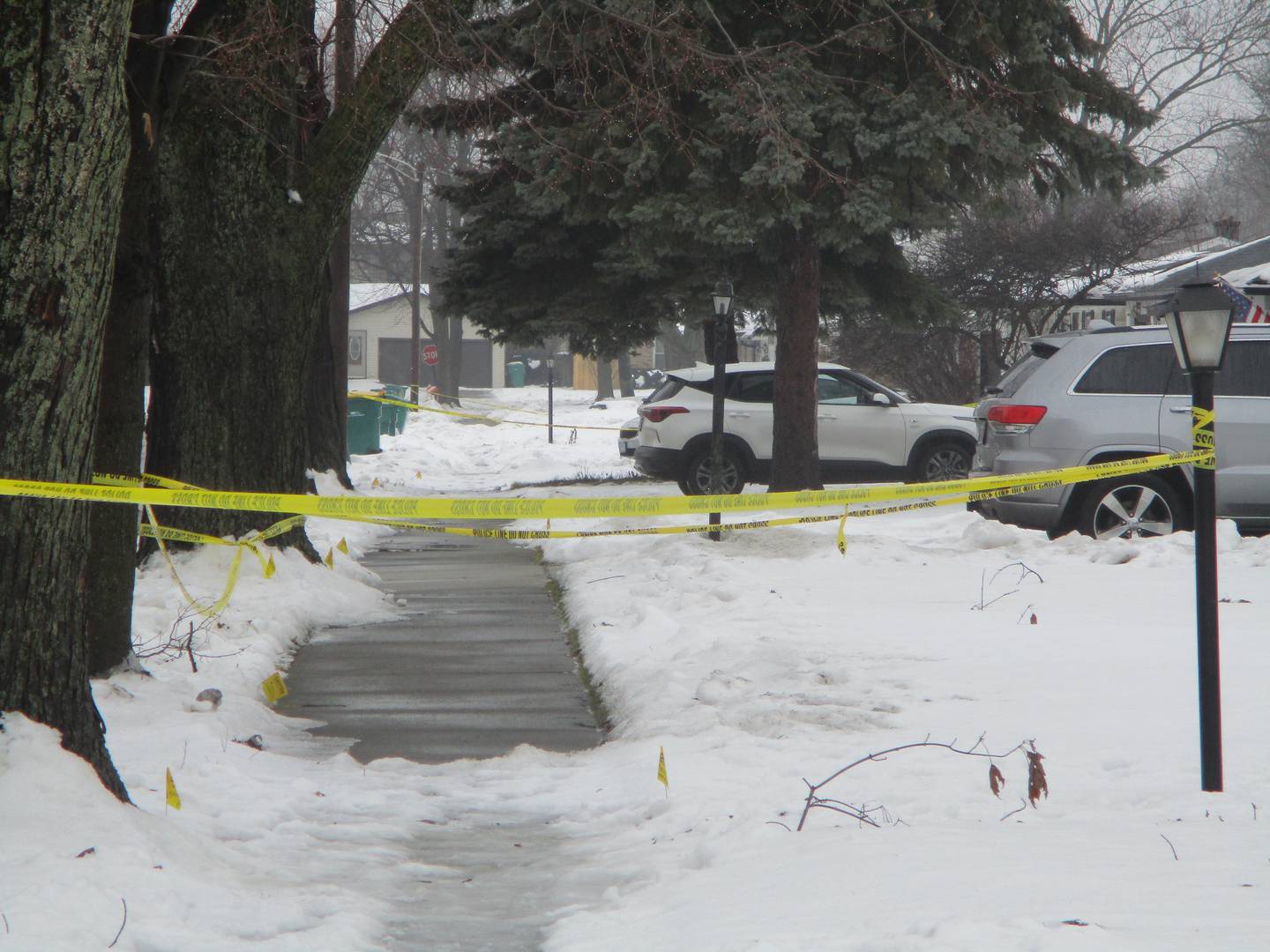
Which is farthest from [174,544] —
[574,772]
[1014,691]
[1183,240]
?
[1183,240]

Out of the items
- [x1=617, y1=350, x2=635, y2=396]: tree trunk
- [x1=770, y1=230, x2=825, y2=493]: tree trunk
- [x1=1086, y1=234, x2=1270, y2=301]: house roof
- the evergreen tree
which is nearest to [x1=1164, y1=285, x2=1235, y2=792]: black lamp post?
the evergreen tree

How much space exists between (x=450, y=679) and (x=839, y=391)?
11571mm

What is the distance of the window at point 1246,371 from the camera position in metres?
11.2

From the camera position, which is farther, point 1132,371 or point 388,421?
point 388,421

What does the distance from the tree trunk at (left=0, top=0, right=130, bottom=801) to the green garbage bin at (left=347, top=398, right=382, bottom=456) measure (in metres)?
23.7

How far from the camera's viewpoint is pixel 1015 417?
36.3ft

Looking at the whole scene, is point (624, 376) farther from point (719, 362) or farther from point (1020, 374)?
point (1020, 374)

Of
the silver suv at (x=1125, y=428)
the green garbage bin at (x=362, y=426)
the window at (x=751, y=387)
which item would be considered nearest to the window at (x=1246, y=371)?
the silver suv at (x=1125, y=428)

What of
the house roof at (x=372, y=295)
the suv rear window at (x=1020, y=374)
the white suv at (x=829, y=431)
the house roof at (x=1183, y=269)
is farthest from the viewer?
the house roof at (x=372, y=295)

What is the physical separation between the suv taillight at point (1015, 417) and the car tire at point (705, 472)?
6634mm

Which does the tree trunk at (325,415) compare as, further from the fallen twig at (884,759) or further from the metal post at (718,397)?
the fallen twig at (884,759)

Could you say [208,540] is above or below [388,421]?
below

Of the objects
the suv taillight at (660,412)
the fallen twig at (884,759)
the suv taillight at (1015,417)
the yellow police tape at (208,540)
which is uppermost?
the suv taillight at (660,412)

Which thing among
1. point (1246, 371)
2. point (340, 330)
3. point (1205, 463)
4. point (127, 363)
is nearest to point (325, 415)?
point (340, 330)
